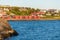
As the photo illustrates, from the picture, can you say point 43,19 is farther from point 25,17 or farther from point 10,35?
point 10,35

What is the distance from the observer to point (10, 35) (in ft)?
112

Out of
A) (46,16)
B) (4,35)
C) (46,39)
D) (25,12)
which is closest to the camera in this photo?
(46,39)

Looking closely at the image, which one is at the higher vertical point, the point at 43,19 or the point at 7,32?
the point at 7,32

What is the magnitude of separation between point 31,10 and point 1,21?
3135 inches

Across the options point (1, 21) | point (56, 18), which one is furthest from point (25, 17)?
point (1, 21)

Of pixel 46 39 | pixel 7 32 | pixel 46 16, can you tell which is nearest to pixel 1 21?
pixel 7 32

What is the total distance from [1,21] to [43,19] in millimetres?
68253

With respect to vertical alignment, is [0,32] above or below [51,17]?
above

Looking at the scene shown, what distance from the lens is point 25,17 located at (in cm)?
9969

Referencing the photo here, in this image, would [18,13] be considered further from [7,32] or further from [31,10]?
[7,32]

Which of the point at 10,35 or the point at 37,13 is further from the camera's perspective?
the point at 37,13

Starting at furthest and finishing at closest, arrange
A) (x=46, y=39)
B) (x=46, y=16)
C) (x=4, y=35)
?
(x=46, y=16) → (x=4, y=35) → (x=46, y=39)

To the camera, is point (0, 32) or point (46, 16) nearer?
point (0, 32)

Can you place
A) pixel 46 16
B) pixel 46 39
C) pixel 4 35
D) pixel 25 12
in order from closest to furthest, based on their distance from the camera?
1. pixel 46 39
2. pixel 4 35
3. pixel 46 16
4. pixel 25 12
